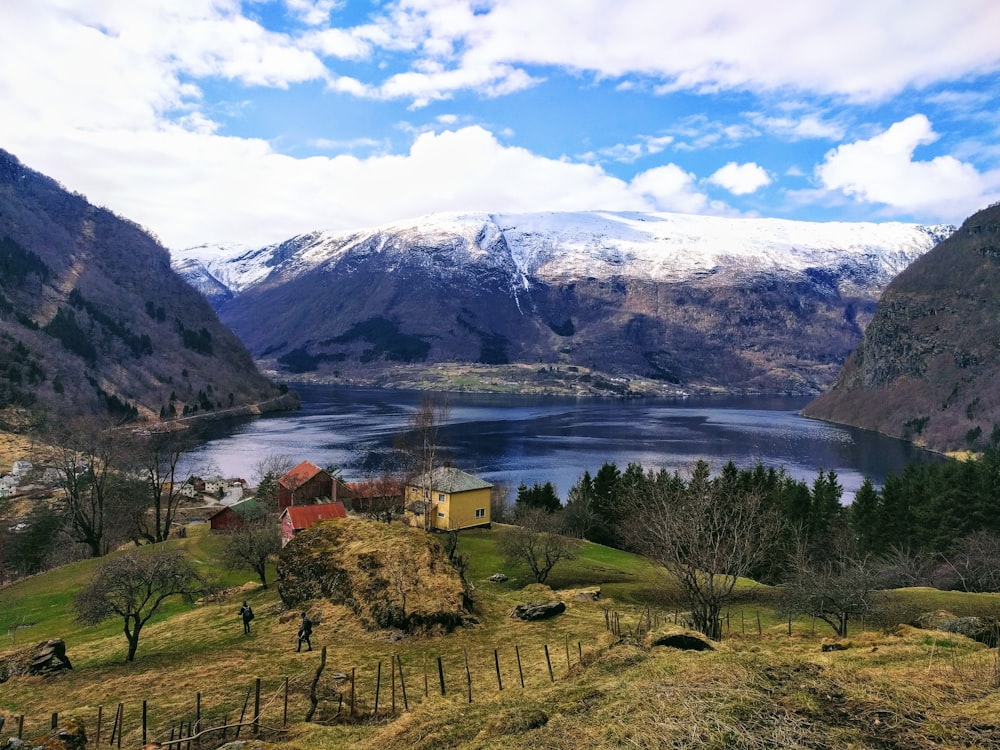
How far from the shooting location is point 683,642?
67.1 ft

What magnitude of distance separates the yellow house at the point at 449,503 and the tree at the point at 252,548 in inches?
746

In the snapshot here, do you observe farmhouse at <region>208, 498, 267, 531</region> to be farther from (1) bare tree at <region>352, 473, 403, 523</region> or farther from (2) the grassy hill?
(2) the grassy hill

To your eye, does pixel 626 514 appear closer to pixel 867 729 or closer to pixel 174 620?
pixel 174 620

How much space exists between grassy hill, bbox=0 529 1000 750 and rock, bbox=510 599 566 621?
570mm

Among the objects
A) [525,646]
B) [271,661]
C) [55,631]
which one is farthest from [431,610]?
[55,631]

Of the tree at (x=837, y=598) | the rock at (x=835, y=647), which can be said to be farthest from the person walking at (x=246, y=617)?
the tree at (x=837, y=598)

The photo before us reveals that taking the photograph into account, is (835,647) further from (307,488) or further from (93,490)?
(93,490)

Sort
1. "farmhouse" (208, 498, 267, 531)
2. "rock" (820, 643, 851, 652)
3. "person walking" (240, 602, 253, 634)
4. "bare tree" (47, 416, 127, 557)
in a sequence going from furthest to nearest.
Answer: "farmhouse" (208, 498, 267, 531)
"bare tree" (47, 416, 127, 557)
"person walking" (240, 602, 253, 634)
"rock" (820, 643, 851, 652)

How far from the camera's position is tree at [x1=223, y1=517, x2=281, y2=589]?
45.9 meters

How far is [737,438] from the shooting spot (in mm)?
175625

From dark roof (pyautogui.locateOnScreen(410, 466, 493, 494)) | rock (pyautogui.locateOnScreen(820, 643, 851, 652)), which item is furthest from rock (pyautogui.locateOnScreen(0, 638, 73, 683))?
dark roof (pyautogui.locateOnScreen(410, 466, 493, 494))

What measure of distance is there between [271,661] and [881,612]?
30.8 metres

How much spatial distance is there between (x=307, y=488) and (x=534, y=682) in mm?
62772

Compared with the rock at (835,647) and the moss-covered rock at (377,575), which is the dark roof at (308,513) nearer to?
the moss-covered rock at (377,575)
